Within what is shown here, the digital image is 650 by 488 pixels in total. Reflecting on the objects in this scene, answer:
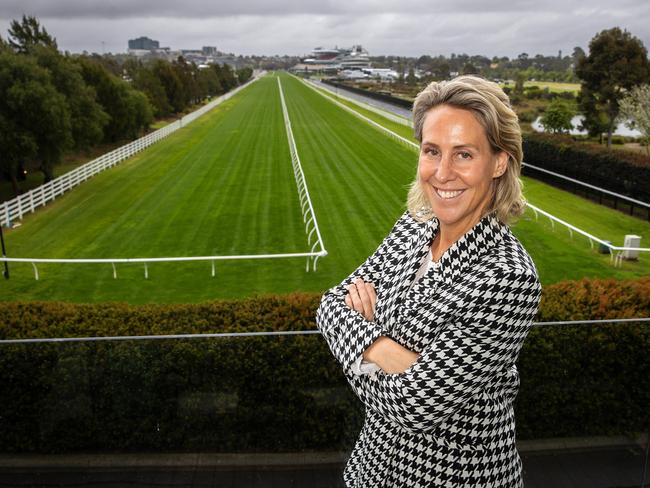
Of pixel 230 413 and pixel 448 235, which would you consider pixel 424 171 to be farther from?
pixel 230 413

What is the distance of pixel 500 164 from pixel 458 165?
0.14 meters

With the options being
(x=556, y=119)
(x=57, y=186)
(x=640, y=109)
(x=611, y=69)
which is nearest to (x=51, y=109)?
(x=57, y=186)

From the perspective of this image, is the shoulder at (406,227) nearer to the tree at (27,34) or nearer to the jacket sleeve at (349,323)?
the jacket sleeve at (349,323)

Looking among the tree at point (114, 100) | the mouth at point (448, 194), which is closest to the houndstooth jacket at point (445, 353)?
the mouth at point (448, 194)

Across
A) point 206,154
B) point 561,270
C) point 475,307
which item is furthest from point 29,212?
point 475,307

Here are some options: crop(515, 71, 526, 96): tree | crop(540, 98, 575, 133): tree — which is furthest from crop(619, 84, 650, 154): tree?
crop(540, 98, 575, 133): tree

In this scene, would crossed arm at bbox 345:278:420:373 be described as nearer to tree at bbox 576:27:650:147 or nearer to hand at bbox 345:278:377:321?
hand at bbox 345:278:377:321

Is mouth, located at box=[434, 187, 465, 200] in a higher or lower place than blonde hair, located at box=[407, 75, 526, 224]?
lower

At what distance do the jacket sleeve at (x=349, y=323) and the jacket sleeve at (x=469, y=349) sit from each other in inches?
Answer: 8.7

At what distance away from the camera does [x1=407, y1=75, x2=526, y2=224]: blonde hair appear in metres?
1.73

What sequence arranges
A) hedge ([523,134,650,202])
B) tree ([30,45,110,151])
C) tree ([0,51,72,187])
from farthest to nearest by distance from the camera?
tree ([30,45,110,151])
tree ([0,51,72,187])
hedge ([523,134,650,202])

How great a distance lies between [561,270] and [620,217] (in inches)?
272

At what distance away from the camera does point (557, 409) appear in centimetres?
385

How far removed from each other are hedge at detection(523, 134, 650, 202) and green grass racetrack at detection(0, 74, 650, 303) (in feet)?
4.34
